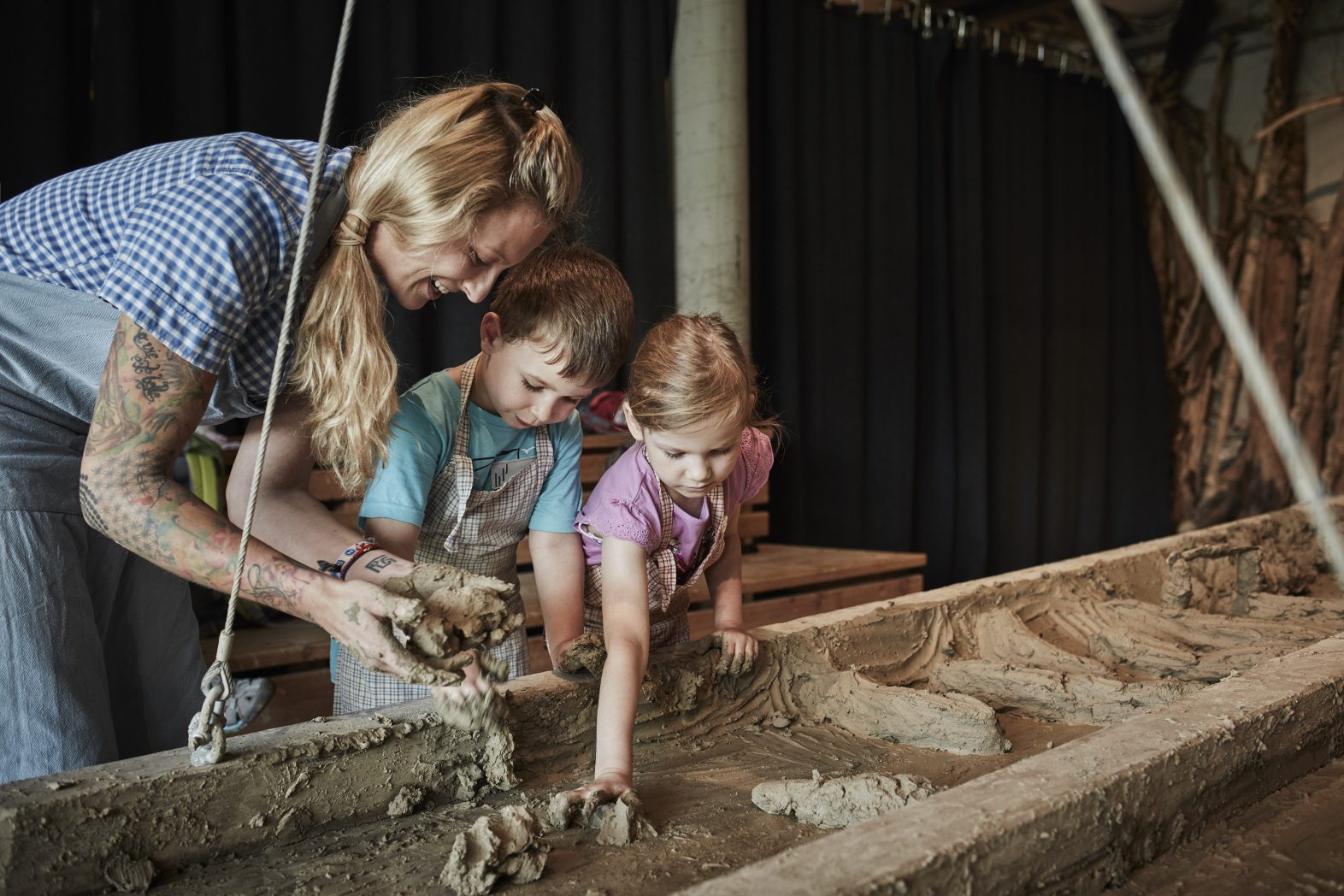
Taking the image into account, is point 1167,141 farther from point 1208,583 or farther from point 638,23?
point 1208,583

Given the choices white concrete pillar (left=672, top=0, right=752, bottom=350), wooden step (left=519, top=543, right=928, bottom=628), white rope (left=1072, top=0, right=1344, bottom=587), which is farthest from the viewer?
white concrete pillar (left=672, top=0, right=752, bottom=350)

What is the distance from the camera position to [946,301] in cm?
577

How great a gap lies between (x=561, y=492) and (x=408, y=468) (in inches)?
13.0

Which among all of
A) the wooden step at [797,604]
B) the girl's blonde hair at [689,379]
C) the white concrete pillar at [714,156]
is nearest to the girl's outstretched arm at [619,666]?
the girl's blonde hair at [689,379]

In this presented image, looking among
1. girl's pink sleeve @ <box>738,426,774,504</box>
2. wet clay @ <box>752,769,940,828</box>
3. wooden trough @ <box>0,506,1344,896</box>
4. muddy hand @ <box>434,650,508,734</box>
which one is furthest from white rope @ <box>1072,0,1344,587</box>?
girl's pink sleeve @ <box>738,426,774,504</box>

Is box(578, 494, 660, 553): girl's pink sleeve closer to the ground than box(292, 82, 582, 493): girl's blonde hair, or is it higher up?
closer to the ground

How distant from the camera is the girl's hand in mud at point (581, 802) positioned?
5.03 feet

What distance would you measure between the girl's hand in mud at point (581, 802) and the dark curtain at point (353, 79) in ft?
5.79

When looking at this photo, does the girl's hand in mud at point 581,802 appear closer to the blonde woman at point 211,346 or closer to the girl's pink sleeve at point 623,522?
the blonde woman at point 211,346

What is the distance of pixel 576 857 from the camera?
1.46 meters

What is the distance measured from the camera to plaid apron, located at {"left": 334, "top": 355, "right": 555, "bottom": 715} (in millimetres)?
2006

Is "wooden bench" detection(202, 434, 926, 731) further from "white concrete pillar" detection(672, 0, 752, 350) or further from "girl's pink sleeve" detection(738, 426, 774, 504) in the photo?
"white concrete pillar" detection(672, 0, 752, 350)

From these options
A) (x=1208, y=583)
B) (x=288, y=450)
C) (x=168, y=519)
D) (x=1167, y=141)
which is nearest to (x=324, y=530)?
(x=288, y=450)

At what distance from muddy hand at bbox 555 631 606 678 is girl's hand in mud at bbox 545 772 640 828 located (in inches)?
10.9
